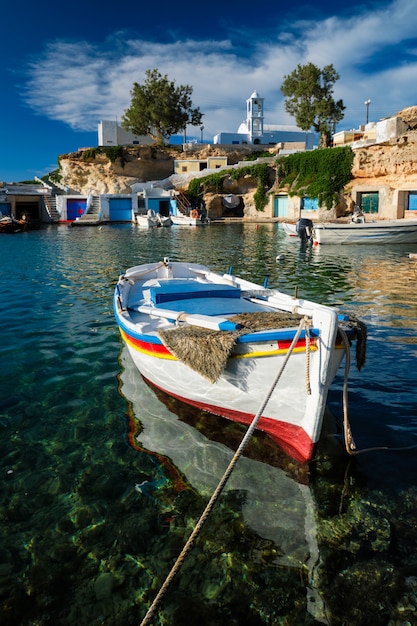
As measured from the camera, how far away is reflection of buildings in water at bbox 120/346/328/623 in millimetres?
3648

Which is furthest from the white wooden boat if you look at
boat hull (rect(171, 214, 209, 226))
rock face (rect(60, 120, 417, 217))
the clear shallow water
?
the clear shallow water

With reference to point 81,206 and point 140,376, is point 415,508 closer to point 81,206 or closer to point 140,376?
point 140,376

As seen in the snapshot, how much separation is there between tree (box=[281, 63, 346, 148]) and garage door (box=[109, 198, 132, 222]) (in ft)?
81.6

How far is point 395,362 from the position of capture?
7.35 m

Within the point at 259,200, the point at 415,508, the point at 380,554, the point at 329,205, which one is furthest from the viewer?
the point at 259,200

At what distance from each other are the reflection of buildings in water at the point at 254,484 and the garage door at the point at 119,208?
4870 cm

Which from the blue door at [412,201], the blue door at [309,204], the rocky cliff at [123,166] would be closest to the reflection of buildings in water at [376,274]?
the blue door at [412,201]

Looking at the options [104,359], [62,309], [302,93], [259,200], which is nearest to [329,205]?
[259,200]

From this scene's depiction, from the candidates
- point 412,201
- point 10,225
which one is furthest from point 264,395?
point 10,225

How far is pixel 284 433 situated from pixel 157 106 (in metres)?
66.9

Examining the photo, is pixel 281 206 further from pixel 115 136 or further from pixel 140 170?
pixel 115 136

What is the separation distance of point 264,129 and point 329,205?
41708 millimetres

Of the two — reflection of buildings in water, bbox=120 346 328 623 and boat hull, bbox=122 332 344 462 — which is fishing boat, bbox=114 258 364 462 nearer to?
boat hull, bbox=122 332 344 462

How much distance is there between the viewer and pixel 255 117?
2822 inches
